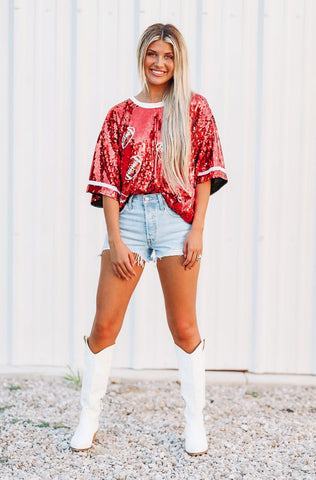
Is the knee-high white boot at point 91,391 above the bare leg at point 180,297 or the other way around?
the other way around

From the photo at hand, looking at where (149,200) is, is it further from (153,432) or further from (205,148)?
(153,432)

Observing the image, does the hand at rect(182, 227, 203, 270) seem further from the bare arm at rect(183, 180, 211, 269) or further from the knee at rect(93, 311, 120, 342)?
the knee at rect(93, 311, 120, 342)

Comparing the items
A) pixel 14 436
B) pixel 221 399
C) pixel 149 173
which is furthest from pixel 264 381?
pixel 149 173

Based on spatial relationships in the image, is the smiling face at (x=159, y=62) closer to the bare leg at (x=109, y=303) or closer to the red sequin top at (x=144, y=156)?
the red sequin top at (x=144, y=156)

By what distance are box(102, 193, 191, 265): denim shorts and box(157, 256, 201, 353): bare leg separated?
0.06 metres

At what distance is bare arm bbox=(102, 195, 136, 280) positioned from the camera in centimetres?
265

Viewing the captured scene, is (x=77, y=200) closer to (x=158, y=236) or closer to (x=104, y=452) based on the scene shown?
(x=158, y=236)

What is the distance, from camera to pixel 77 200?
156 inches

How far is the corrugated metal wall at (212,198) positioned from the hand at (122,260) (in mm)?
1300

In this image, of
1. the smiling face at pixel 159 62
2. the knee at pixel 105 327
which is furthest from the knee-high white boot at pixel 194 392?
the smiling face at pixel 159 62

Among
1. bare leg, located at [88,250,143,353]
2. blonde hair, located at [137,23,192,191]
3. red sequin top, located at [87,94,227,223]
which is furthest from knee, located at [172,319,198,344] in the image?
blonde hair, located at [137,23,192,191]

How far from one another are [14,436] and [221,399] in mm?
1246

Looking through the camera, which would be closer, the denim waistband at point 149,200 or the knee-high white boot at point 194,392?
the denim waistband at point 149,200

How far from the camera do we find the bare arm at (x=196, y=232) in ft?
8.75
